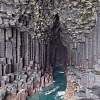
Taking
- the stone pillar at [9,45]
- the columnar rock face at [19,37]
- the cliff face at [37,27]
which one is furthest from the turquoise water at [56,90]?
the stone pillar at [9,45]

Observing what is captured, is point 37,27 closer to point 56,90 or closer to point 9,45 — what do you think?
point 9,45

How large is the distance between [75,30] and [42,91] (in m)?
5.16

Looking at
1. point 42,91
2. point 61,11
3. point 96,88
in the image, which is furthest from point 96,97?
point 61,11

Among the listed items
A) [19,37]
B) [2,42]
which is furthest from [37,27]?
[2,42]

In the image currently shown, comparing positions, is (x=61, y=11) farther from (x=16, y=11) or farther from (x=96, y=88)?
(x=96, y=88)

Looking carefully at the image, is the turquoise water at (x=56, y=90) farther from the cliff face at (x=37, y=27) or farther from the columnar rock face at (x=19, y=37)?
the cliff face at (x=37, y=27)

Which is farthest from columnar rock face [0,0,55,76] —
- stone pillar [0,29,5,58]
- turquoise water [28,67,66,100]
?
turquoise water [28,67,66,100]

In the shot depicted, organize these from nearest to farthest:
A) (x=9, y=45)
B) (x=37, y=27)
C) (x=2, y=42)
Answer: (x=2, y=42)
(x=9, y=45)
(x=37, y=27)

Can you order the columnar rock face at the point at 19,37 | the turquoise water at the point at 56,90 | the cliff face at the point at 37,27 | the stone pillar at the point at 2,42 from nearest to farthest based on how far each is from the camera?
1. the cliff face at the point at 37,27
2. the columnar rock face at the point at 19,37
3. the stone pillar at the point at 2,42
4. the turquoise water at the point at 56,90

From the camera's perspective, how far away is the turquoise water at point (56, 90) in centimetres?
2302

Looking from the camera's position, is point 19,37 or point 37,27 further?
point 19,37

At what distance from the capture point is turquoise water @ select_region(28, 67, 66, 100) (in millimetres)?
23016

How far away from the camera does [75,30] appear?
23.3 meters

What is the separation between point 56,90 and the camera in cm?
2448
